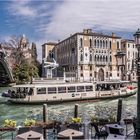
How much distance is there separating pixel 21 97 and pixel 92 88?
6.04m

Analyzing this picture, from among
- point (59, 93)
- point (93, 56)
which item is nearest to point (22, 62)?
point (93, 56)

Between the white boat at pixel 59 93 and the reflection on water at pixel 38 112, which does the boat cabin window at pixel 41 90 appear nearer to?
the white boat at pixel 59 93

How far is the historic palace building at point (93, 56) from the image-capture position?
59.5m

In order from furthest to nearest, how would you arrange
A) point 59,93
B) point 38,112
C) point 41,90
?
point 59,93 → point 41,90 → point 38,112

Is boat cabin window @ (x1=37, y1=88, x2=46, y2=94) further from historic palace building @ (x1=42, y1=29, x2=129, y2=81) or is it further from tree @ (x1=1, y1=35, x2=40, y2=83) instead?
historic palace building @ (x1=42, y1=29, x2=129, y2=81)

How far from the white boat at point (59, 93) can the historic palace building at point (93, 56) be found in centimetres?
2785

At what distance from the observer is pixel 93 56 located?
201 feet

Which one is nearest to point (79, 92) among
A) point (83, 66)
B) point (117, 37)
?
point (83, 66)

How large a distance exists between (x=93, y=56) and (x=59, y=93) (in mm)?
34772

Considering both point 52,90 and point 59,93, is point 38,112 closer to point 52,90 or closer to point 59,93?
point 52,90

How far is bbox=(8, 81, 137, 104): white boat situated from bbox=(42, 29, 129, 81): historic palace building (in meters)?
27.9

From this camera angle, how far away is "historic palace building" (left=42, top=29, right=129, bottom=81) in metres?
59.5

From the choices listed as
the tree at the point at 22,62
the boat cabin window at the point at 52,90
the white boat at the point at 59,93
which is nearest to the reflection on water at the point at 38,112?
the white boat at the point at 59,93

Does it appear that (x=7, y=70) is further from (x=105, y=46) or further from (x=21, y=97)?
(x=105, y=46)
